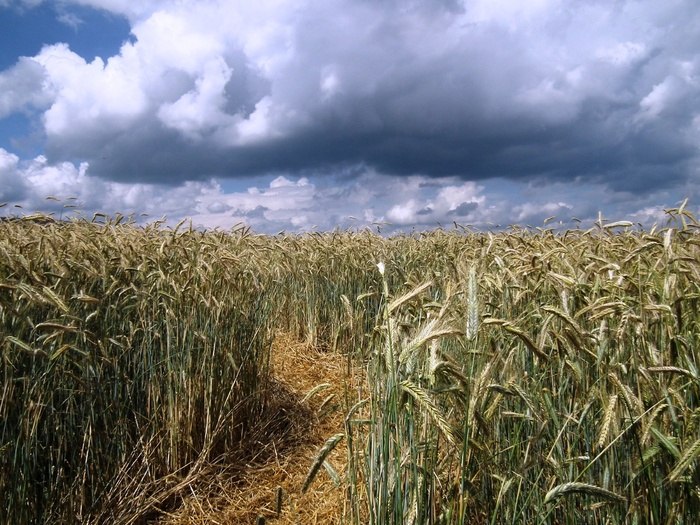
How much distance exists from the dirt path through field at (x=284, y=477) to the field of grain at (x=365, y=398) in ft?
0.05

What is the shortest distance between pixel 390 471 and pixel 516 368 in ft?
2.11

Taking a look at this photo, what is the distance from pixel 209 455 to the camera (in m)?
3.26

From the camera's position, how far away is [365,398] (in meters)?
2.55

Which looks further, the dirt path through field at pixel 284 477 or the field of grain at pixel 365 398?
the dirt path through field at pixel 284 477

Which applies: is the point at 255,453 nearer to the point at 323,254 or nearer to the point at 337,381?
the point at 337,381

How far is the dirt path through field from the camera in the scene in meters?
2.92

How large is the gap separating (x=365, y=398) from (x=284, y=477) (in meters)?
1.18

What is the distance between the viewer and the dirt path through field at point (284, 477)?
9.57ft

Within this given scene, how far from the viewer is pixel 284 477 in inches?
133

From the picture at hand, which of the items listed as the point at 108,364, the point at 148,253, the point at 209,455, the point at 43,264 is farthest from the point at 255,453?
the point at 43,264

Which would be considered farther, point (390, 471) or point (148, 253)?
point (148, 253)

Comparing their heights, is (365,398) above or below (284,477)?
above

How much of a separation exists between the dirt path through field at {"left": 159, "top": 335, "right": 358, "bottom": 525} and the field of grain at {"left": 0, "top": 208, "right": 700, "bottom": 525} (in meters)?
0.02

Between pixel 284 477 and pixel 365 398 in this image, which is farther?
pixel 284 477
